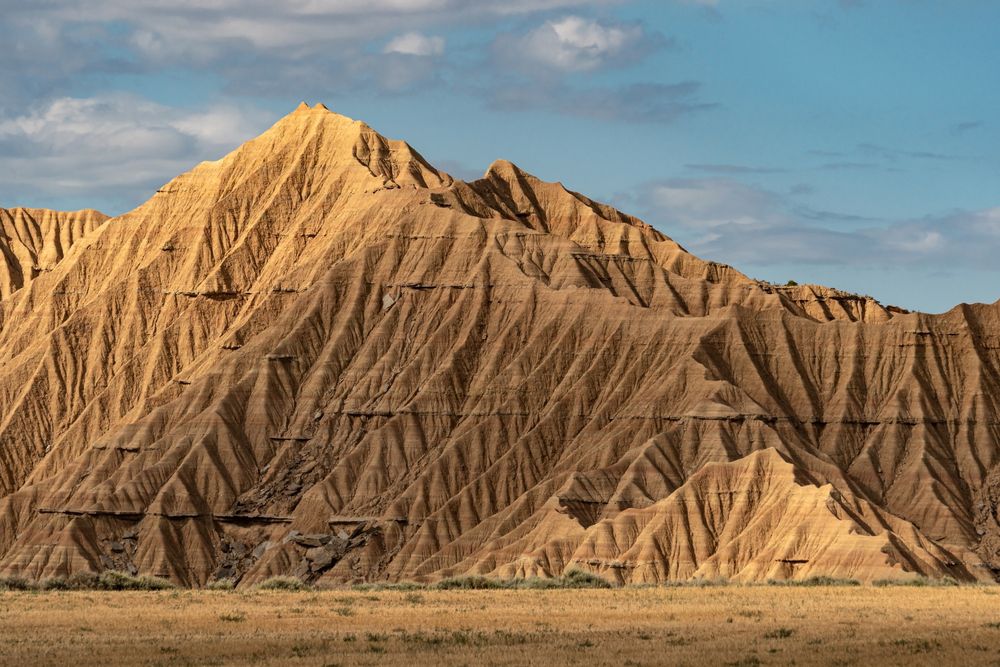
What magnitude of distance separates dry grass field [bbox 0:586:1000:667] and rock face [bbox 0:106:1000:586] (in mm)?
26831

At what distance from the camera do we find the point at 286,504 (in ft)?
477

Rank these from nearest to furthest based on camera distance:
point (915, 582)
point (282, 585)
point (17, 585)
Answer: point (915, 582) → point (282, 585) → point (17, 585)

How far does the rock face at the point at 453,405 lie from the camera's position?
431 ft

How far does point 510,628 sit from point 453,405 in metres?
74.2

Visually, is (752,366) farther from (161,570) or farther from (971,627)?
(971,627)

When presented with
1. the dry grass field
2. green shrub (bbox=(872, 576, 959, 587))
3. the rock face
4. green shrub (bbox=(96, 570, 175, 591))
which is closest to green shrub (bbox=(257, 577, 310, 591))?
green shrub (bbox=(96, 570, 175, 591))

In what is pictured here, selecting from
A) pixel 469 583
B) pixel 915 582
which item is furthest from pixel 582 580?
pixel 915 582

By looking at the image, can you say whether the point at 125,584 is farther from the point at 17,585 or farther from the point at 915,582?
the point at 915,582

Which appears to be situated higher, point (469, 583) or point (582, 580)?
point (582, 580)

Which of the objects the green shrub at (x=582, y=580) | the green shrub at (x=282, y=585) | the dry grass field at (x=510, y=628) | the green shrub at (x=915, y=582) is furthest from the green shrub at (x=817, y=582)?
the green shrub at (x=282, y=585)

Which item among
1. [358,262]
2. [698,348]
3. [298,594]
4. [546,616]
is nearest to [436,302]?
[358,262]

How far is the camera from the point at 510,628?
76.8m

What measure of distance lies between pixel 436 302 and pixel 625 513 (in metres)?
33.8

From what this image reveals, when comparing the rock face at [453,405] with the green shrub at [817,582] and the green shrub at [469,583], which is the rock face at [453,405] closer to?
the green shrub at [817,582]
